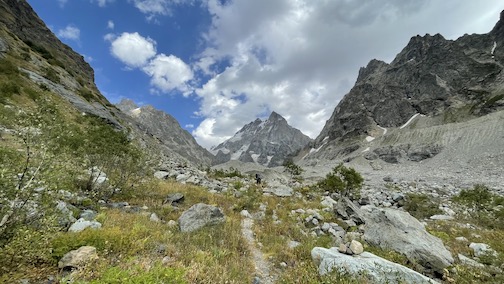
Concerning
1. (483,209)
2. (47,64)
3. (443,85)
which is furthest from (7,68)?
(443,85)

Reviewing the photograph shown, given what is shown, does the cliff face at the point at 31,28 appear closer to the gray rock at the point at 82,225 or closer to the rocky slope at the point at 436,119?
the gray rock at the point at 82,225

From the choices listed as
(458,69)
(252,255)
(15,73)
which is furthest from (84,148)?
(458,69)

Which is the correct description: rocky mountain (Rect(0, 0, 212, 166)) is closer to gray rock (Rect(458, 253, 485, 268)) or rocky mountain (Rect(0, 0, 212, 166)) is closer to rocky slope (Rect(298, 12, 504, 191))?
gray rock (Rect(458, 253, 485, 268))

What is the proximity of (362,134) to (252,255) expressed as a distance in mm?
189519

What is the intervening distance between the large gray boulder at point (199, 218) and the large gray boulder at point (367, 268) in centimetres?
472

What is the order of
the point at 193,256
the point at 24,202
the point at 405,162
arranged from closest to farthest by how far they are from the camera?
1. the point at 24,202
2. the point at 193,256
3. the point at 405,162

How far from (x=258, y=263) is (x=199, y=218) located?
11.1 ft

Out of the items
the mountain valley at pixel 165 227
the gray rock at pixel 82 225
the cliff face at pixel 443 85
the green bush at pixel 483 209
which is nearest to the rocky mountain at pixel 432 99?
the cliff face at pixel 443 85

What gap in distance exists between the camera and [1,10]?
51.0 metres

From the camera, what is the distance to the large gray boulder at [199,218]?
990 cm

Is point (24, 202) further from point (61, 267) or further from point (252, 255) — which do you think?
point (252, 255)

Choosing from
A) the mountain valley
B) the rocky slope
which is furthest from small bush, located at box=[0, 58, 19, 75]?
the rocky slope

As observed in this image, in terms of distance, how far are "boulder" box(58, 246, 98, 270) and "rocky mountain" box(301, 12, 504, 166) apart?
131 meters

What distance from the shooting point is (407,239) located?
9.44 m
